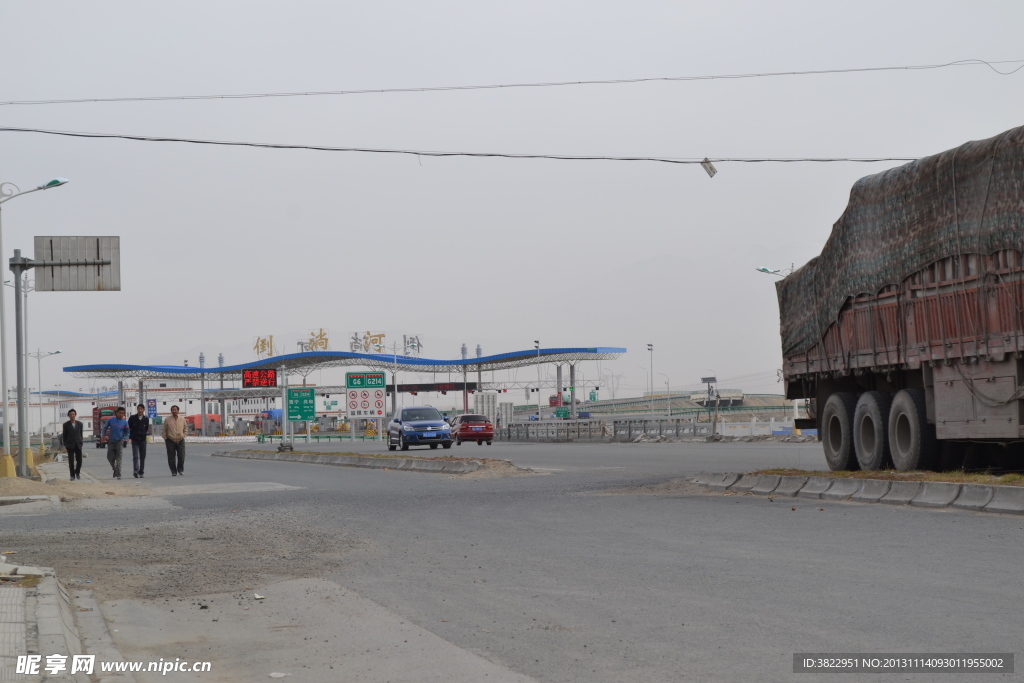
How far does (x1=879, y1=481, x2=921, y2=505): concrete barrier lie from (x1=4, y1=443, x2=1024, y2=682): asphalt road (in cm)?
60

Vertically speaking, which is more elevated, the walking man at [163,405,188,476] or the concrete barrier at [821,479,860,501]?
the walking man at [163,405,188,476]

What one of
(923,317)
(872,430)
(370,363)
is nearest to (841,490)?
(923,317)

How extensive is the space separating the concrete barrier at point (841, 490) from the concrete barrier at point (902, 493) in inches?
24.9

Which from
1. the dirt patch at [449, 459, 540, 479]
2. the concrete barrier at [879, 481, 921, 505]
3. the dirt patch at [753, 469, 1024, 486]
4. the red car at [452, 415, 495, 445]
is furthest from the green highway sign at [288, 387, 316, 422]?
the concrete barrier at [879, 481, 921, 505]

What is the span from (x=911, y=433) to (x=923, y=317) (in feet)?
6.26

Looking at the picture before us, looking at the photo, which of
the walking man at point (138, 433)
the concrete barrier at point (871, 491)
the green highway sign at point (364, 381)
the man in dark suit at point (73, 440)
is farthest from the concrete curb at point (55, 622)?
the green highway sign at point (364, 381)

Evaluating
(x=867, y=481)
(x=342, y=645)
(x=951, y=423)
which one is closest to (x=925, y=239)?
(x=951, y=423)

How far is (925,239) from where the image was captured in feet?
52.4

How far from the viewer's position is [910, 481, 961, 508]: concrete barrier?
533 inches

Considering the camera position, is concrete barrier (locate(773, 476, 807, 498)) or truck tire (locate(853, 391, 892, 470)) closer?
concrete barrier (locate(773, 476, 807, 498))

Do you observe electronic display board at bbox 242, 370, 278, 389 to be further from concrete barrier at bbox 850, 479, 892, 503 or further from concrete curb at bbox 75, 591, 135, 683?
concrete curb at bbox 75, 591, 135, 683

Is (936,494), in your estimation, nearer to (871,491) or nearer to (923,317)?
(871,491)

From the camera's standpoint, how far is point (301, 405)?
182ft

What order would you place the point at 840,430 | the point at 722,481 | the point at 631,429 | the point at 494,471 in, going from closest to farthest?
1. the point at 722,481
2. the point at 840,430
3. the point at 494,471
4. the point at 631,429
